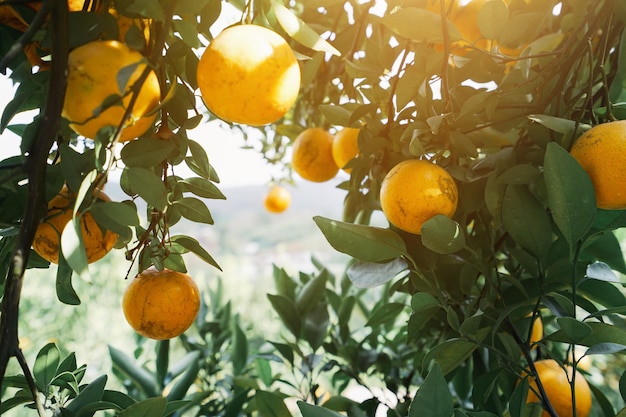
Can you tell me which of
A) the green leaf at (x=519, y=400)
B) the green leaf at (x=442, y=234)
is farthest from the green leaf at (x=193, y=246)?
the green leaf at (x=519, y=400)

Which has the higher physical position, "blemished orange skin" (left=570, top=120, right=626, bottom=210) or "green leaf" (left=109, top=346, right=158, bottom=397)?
"blemished orange skin" (left=570, top=120, right=626, bottom=210)

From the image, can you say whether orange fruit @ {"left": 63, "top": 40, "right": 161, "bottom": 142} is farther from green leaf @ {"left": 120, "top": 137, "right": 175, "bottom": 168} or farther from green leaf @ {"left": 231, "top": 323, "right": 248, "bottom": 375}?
green leaf @ {"left": 231, "top": 323, "right": 248, "bottom": 375}

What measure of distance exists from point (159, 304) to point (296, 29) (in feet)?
1.04

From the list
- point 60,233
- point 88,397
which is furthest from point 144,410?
point 60,233

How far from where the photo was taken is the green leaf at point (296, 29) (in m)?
0.41

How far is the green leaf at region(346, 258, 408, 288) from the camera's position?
20.7 inches

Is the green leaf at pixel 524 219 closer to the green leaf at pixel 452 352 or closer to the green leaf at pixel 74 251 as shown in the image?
the green leaf at pixel 452 352

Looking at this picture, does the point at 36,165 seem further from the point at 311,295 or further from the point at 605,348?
the point at 311,295

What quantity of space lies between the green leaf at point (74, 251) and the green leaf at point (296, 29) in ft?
0.75

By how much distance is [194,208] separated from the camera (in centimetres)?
52

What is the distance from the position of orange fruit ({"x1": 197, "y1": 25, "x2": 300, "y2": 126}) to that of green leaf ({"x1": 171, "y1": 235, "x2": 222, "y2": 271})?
0.17 m

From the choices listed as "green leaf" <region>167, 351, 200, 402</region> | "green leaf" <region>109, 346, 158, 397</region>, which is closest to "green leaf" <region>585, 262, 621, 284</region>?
"green leaf" <region>167, 351, 200, 402</region>

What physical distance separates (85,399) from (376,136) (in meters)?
0.43

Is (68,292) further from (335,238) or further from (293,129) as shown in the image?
(293,129)
